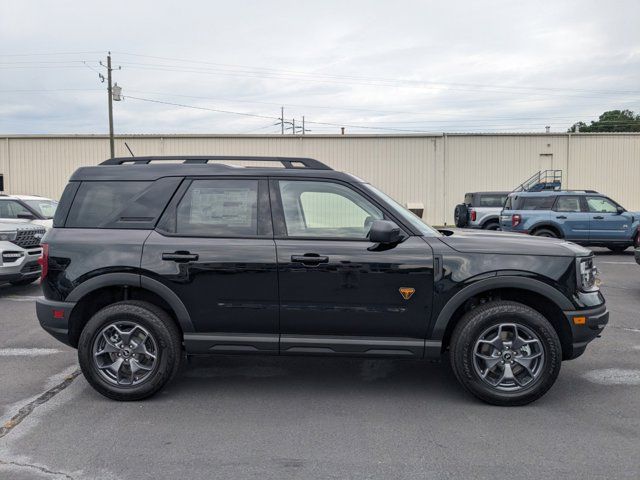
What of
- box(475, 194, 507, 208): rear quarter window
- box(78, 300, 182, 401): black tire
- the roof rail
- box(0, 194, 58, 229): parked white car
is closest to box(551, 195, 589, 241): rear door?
box(475, 194, 507, 208): rear quarter window

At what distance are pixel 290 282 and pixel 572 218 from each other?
521 inches

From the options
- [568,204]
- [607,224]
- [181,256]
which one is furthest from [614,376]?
[607,224]

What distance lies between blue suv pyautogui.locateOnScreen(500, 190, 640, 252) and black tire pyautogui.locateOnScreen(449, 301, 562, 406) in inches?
462

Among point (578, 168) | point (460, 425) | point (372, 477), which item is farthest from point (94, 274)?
point (578, 168)

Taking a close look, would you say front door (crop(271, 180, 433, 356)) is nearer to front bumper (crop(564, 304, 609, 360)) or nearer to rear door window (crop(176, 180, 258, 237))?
rear door window (crop(176, 180, 258, 237))

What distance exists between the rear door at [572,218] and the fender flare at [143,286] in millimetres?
13312

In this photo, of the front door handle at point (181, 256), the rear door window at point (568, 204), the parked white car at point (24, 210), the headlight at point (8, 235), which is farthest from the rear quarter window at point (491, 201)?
the front door handle at point (181, 256)

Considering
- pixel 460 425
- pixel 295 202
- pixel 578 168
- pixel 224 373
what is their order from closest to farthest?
pixel 460 425, pixel 295 202, pixel 224 373, pixel 578 168

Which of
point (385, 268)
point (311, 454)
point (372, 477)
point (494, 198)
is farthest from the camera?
point (494, 198)

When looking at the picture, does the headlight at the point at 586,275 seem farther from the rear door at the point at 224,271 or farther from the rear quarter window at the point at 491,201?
the rear quarter window at the point at 491,201

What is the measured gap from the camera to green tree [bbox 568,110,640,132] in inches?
3147

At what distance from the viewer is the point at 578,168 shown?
96.9ft

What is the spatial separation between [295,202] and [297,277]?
25.1 inches

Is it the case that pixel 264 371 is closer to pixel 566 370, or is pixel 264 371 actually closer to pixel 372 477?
pixel 372 477
